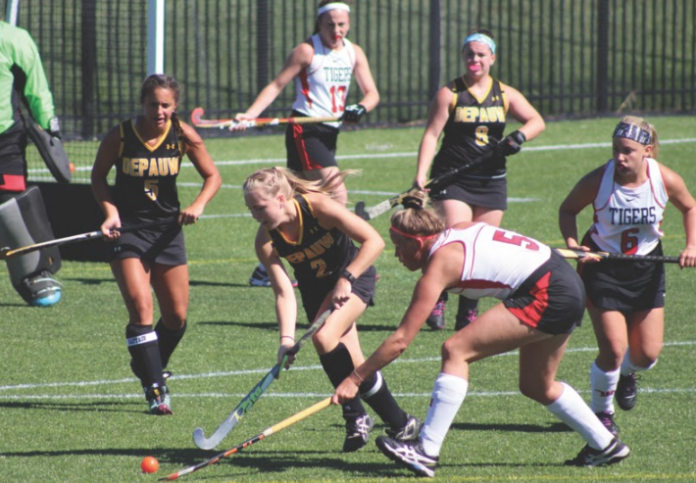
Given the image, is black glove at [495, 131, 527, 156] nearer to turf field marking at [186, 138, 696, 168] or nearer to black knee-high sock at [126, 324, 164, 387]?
black knee-high sock at [126, 324, 164, 387]

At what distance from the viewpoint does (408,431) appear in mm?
6031

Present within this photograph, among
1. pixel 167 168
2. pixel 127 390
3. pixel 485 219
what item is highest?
pixel 167 168

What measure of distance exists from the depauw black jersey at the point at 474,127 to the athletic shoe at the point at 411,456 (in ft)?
12.1

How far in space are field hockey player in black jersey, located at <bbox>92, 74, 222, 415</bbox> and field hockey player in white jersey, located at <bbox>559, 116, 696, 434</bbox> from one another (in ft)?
7.39

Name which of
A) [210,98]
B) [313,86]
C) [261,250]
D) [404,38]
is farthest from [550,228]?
[404,38]

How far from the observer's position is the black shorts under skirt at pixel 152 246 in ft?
22.8

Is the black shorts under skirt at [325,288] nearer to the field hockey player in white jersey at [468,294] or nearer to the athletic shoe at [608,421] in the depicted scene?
the field hockey player in white jersey at [468,294]

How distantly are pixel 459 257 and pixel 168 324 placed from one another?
8.16ft

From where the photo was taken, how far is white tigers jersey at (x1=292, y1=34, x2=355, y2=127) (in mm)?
10109

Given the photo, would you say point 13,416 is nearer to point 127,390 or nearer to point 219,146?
point 127,390

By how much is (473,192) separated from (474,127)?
1.55 feet

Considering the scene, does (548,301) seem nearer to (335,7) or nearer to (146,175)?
(146,175)

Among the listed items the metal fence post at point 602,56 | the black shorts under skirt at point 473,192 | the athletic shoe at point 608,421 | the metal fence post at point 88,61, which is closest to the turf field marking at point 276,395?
the athletic shoe at point 608,421

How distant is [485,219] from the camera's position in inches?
349
